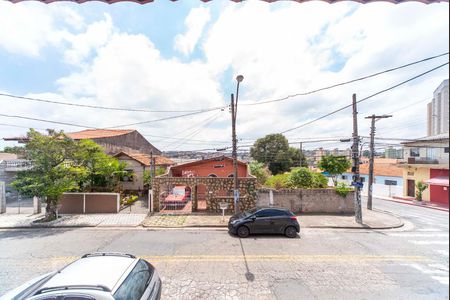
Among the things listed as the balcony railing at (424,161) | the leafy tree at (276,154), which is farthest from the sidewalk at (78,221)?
the leafy tree at (276,154)

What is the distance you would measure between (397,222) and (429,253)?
17.7ft

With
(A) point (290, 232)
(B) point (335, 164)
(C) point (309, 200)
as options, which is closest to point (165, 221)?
(A) point (290, 232)

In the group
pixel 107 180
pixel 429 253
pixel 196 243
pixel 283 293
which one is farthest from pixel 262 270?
pixel 107 180

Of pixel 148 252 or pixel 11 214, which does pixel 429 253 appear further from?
pixel 11 214

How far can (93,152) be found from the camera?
51.3ft

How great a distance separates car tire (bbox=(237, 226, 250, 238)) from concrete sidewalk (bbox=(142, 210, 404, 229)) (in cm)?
187

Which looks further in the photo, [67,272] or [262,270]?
[262,270]

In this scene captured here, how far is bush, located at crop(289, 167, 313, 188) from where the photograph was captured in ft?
53.5

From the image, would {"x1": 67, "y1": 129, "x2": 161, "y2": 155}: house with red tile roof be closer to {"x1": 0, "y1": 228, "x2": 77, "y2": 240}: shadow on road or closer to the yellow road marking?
{"x1": 0, "y1": 228, "x2": 77, "y2": 240}: shadow on road

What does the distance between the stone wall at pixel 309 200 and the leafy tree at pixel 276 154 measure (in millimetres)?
23380

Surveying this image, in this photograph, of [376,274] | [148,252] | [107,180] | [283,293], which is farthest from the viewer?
[107,180]

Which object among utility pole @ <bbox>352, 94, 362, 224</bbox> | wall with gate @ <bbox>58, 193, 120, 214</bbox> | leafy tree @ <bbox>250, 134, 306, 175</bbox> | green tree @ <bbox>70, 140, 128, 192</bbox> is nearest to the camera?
utility pole @ <bbox>352, 94, 362, 224</bbox>

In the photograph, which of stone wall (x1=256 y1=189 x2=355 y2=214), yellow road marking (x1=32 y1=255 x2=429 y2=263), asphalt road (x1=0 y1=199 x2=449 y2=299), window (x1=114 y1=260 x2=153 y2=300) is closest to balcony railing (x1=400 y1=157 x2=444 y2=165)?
asphalt road (x1=0 y1=199 x2=449 y2=299)

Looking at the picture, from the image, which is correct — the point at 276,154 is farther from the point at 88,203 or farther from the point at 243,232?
the point at 88,203
